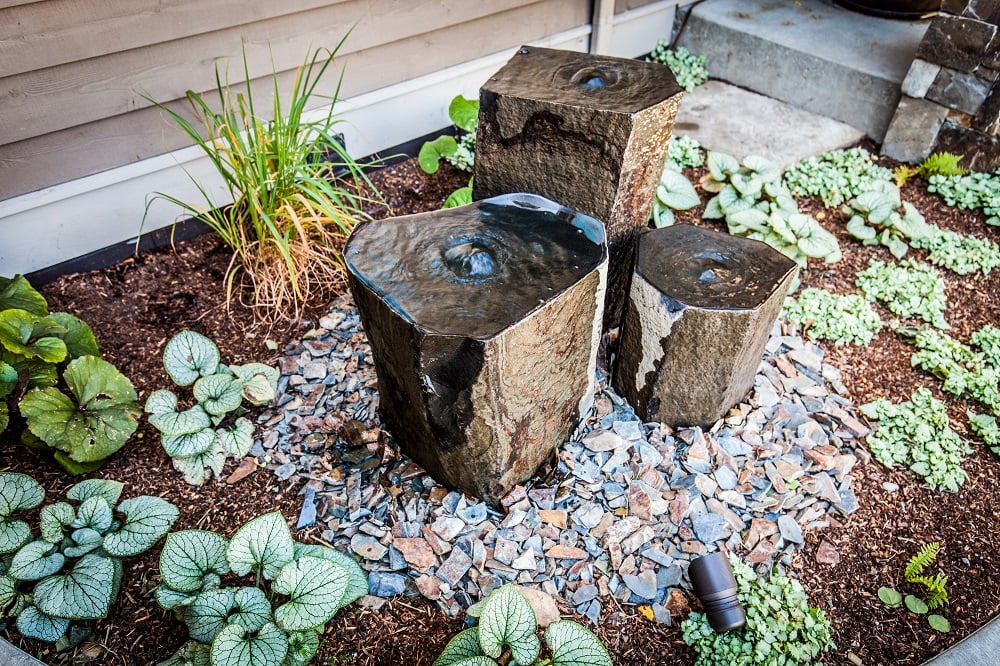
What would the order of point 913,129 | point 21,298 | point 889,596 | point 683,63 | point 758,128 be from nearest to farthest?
point 889,596 < point 21,298 < point 913,129 < point 758,128 < point 683,63

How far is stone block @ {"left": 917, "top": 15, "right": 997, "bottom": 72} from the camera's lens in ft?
9.05

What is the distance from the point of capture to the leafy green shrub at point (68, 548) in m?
1.53

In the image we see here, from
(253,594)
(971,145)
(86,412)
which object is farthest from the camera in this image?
(971,145)

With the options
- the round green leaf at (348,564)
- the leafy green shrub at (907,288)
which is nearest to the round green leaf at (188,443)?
the round green leaf at (348,564)

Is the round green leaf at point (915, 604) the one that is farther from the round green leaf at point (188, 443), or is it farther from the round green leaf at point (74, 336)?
the round green leaf at point (74, 336)

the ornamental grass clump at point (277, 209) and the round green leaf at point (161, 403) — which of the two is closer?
the round green leaf at point (161, 403)

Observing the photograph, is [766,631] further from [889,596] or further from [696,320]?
[696,320]

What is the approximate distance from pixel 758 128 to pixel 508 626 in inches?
121

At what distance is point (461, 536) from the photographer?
1.78 metres

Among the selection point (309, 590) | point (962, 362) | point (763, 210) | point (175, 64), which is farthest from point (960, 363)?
point (175, 64)

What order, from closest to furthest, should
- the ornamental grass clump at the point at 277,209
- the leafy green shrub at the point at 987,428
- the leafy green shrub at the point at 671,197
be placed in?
the leafy green shrub at the point at 987,428, the ornamental grass clump at the point at 277,209, the leafy green shrub at the point at 671,197

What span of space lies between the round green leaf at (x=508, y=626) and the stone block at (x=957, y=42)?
306cm

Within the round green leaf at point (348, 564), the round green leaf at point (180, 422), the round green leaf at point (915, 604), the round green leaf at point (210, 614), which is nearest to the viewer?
the round green leaf at point (210, 614)

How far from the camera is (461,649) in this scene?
1.47 m
